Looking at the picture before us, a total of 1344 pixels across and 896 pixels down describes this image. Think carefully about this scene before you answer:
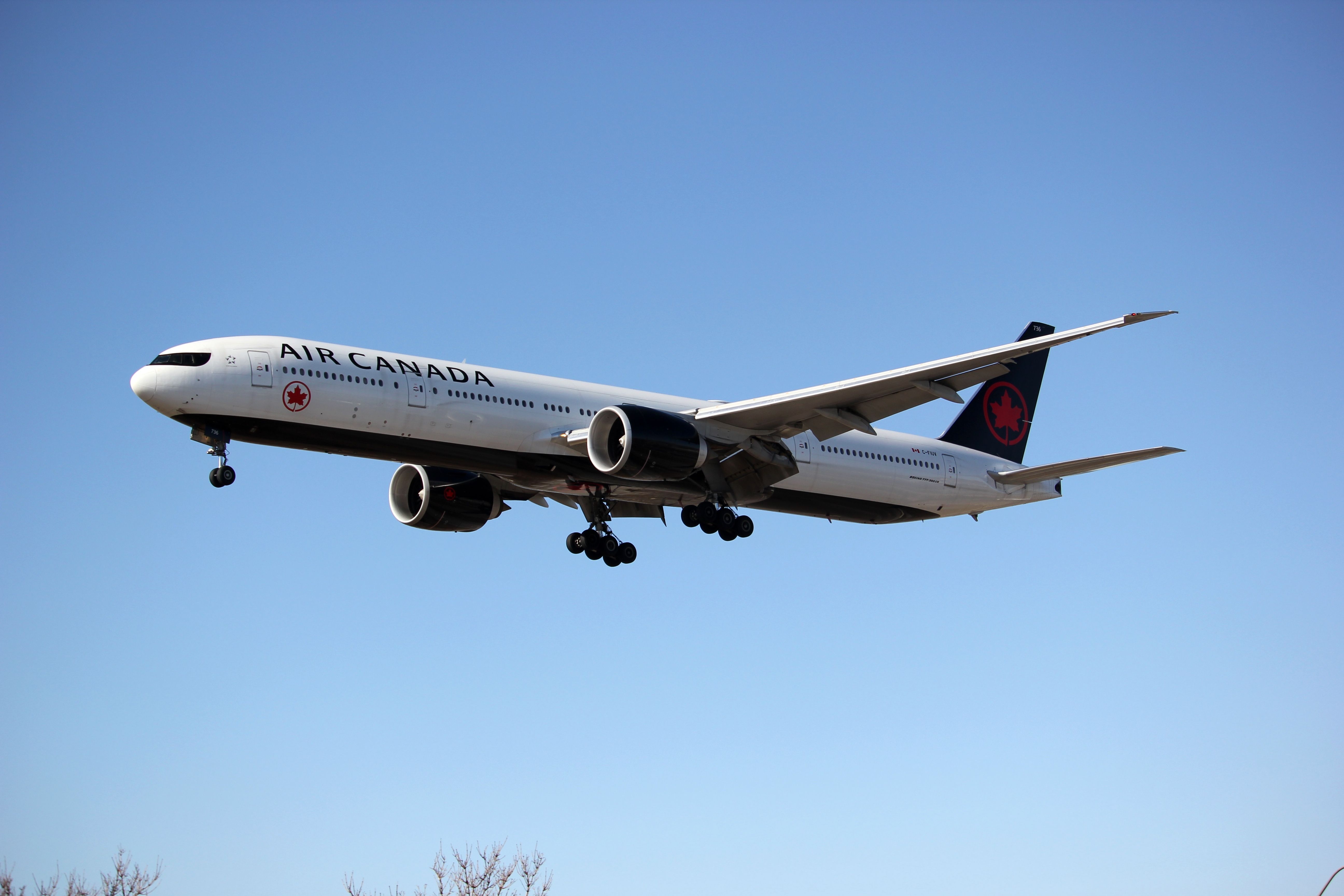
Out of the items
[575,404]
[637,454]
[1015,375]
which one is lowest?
[637,454]

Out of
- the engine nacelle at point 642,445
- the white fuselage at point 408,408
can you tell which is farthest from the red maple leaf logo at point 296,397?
the engine nacelle at point 642,445

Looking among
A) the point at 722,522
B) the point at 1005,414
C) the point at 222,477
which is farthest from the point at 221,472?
the point at 1005,414

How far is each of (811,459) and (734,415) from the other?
171 inches

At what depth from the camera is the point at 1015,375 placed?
47.5 meters

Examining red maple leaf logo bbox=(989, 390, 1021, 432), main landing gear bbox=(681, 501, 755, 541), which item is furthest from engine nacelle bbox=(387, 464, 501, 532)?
red maple leaf logo bbox=(989, 390, 1021, 432)

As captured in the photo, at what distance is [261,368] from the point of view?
100 ft

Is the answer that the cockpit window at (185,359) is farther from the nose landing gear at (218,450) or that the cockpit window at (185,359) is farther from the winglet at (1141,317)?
the winglet at (1141,317)

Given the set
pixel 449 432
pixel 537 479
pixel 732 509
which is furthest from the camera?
pixel 732 509

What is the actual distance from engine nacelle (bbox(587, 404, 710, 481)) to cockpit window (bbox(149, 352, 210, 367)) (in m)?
9.42

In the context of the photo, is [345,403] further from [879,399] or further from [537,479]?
[879,399]

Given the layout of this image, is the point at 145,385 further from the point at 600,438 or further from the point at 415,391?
the point at 600,438

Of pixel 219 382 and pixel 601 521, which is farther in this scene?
pixel 601 521

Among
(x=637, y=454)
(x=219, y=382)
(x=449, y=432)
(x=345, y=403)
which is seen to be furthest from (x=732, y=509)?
(x=219, y=382)

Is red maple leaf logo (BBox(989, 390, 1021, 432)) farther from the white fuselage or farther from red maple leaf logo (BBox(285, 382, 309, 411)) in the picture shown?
red maple leaf logo (BBox(285, 382, 309, 411))
